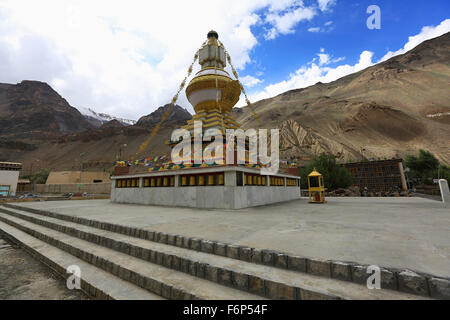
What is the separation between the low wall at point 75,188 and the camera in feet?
106

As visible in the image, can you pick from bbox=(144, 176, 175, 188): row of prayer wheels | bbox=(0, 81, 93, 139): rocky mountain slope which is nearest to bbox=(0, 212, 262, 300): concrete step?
bbox=(144, 176, 175, 188): row of prayer wheels

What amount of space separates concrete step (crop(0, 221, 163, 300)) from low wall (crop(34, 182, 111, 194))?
2918cm

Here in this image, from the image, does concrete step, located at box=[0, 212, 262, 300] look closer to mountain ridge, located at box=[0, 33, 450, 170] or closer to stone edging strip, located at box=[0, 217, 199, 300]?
stone edging strip, located at box=[0, 217, 199, 300]

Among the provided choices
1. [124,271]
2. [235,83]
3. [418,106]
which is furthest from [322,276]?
[418,106]

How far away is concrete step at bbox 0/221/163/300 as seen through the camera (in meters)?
2.87

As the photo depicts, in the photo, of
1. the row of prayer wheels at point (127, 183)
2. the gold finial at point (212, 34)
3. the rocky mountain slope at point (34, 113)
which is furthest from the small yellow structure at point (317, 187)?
the rocky mountain slope at point (34, 113)

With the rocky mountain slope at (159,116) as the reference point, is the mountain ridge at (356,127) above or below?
below

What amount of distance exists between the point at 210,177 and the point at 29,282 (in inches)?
298

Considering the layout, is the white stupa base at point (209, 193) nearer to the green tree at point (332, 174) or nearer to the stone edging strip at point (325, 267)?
the stone edging strip at point (325, 267)

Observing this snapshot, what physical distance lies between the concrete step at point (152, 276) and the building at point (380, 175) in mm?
39705

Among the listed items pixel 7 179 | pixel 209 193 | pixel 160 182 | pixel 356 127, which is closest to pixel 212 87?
pixel 160 182

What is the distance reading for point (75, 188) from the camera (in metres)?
35.2

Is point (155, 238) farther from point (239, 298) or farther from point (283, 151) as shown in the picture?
point (283, 151)
